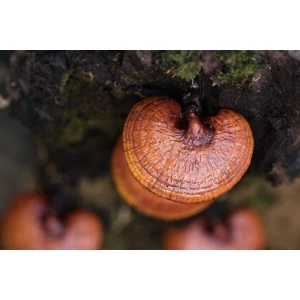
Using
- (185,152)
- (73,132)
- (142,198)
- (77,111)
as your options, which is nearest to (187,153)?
(185,152)

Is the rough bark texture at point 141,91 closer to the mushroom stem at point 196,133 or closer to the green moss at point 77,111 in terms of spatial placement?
the green moss at point 77,111

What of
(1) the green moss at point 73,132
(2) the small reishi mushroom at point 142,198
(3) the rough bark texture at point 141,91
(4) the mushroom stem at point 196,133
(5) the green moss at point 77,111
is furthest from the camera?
(1) the green moss at point 73,132

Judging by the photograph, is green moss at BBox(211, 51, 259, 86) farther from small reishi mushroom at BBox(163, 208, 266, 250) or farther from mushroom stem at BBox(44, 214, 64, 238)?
mushroom stem at BBox(44, 214, 64, 238)

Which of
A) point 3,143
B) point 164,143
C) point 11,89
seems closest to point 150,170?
point 164,143

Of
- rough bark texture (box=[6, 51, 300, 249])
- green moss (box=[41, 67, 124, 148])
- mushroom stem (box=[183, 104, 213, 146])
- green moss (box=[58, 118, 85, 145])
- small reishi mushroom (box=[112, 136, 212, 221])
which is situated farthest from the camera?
green moss (box=[58, 118, 85, 145])

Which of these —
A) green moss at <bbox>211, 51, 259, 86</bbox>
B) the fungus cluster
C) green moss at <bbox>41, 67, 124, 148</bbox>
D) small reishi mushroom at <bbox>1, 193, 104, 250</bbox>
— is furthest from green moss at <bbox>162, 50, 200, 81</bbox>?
small reishi mushroom at <bbox>1, 193, 104, 250</bbox>

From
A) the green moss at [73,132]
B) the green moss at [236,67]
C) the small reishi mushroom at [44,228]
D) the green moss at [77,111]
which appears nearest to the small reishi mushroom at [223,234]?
the small reishi mushroom at [44,228]

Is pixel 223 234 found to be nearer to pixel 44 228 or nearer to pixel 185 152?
pixel 185 152
